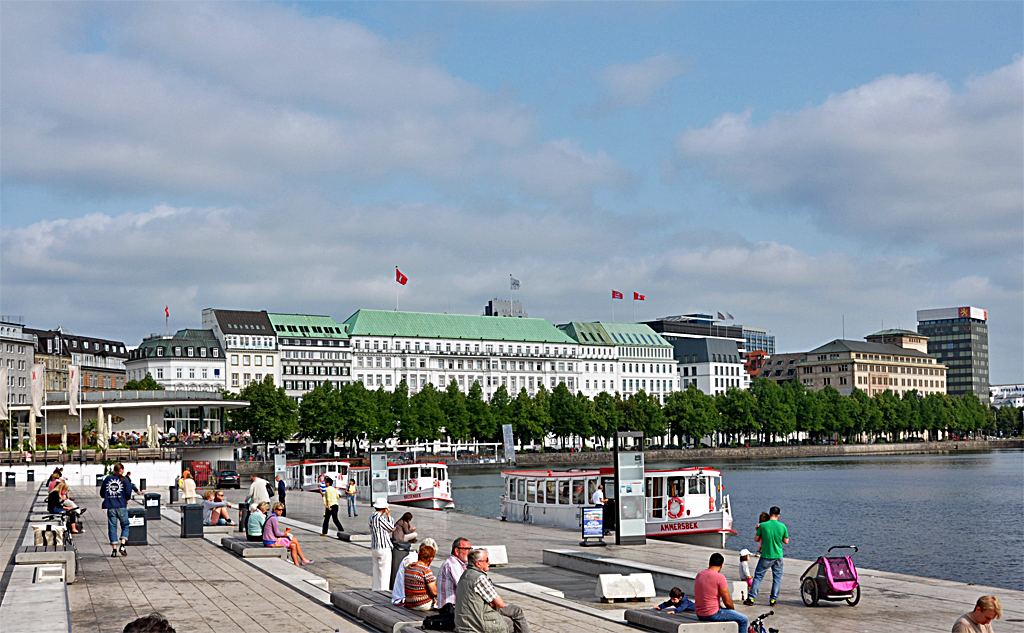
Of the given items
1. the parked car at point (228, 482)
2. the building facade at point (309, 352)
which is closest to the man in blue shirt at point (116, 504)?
the parked car at point (228, 482)

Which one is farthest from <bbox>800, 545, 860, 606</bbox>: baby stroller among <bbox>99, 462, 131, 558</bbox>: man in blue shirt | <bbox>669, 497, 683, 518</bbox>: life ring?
<bbox>669, 497, 683, 518</bbox>: life ring

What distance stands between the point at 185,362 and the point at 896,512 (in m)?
118

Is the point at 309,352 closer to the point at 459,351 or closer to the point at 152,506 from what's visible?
the point at 459,351

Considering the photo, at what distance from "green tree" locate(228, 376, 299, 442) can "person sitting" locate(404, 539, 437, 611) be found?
4606 inches

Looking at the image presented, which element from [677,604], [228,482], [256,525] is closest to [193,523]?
[256,525]

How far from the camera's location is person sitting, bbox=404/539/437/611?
54.4ft

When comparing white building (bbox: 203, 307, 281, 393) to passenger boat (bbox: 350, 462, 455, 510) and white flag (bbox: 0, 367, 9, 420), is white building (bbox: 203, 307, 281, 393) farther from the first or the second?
passenger boat (bbox: 350, 462, 455, 510)

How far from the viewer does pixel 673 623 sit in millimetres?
16531

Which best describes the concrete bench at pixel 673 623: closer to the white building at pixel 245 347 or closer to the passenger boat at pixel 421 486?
the passenger boat at pixel 421 486

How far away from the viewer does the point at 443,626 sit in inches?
581

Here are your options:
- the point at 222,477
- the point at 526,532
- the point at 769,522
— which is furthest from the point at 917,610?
the point at 222,477

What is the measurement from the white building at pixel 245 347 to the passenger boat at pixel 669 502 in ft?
398

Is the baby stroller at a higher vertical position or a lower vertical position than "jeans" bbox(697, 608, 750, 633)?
lower

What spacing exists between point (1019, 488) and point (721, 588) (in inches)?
3133
